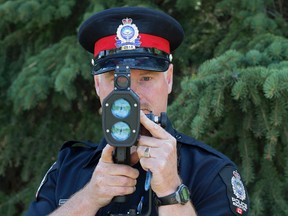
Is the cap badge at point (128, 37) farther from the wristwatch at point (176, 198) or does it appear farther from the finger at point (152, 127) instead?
the wristwatch at point (176, 198)

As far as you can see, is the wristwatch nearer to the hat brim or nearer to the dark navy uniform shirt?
the dark navy uniform shirt

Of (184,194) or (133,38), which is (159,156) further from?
(133,38)

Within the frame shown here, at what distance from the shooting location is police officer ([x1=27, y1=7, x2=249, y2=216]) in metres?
1.74

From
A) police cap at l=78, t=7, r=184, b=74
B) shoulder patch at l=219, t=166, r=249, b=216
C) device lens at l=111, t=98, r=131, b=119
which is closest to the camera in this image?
device lens at l=111, t=98, r=131, b=119

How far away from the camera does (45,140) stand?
3.98 meters

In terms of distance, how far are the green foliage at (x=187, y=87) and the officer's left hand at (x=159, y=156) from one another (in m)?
0.95

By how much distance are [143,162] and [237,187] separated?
1.33 ft

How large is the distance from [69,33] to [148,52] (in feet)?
6.18

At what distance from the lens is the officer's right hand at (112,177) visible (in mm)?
1742

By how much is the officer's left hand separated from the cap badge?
426 millimetres

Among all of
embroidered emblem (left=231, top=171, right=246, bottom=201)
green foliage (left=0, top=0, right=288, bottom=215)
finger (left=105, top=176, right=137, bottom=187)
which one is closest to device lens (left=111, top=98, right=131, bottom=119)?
finger (left=105, top=176, right=137, bottom=187)

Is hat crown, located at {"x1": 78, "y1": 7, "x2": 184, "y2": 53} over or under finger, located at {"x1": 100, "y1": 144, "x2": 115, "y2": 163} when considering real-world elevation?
over

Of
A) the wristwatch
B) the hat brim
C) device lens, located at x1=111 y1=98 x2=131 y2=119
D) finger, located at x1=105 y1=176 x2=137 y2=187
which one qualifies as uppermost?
the hat brim

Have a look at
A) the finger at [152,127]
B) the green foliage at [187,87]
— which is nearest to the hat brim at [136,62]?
the finger at [152,127]
